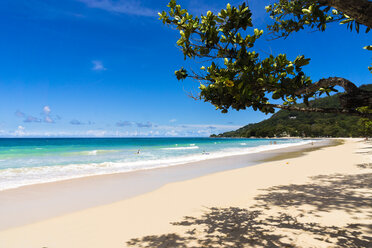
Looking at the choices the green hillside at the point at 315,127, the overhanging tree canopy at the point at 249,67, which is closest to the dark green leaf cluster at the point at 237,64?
the overhanging tree canopy at the point at 249,67

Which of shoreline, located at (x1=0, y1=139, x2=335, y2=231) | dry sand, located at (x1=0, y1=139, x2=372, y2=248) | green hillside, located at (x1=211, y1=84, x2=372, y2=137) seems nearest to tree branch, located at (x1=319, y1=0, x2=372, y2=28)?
dry sand, located at (x1=0, y1=139, x2=372, y2=248)

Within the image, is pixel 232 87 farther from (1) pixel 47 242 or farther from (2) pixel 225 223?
(1) pixel 47 242

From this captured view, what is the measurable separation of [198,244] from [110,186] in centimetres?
776

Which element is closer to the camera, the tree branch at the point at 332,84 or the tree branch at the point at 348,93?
the tree branch at the point at 348,93

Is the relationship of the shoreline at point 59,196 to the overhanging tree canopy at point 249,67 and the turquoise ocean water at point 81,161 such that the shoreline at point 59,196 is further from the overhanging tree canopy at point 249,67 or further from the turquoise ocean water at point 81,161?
the overhanging tree canopy at point 249,67

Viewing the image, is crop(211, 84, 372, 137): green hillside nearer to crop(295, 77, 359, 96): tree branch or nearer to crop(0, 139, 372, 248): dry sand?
crop(0, 139, 372, 248): dry sand

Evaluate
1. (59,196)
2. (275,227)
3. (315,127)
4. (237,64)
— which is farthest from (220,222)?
(315,127)

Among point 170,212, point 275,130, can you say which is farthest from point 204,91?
point 275,130

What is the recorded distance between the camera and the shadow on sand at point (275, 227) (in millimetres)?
4652

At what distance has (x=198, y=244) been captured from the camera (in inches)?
A: 183

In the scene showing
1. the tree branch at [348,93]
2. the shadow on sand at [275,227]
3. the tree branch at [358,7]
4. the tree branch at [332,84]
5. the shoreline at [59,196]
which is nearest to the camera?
the tree branch at [358,7]

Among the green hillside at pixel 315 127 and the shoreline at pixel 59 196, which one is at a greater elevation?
the green hillside at pixel 315 127

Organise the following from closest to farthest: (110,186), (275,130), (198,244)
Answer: (198,244)
(110,186)
(275,130)

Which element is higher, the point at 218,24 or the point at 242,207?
the point at 218,24
